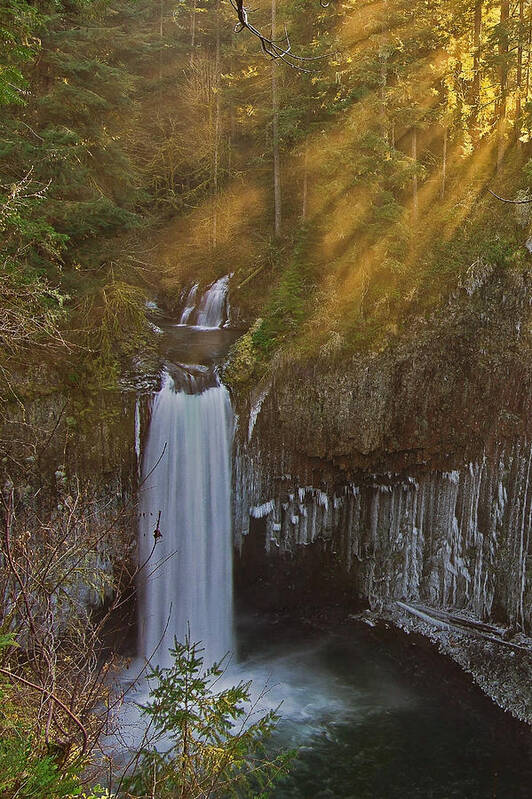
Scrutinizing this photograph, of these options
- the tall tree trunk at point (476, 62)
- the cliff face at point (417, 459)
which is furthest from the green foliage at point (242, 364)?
the tall tree trunk at point (476, 62)

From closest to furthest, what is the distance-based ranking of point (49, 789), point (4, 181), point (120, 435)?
point (49, 789), point (4, 181), point (120, 435)

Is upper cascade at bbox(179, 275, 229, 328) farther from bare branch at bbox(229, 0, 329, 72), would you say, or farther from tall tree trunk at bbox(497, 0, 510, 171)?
bare branch at bbox(229, 0, 329, 72)

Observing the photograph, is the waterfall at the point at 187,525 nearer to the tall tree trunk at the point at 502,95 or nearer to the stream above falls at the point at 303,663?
the stream above falls at the point at 303,663

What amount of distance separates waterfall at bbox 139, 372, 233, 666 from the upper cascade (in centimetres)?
574

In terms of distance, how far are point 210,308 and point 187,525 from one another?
29.2 ft

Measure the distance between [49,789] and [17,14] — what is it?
10340 millimetres

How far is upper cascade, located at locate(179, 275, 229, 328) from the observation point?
18.9 m

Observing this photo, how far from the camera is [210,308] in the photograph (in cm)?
1931

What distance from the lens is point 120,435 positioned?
42.3 feet

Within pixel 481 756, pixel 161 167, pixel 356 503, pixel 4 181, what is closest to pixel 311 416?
pixel 356 503

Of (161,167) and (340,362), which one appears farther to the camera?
(161,167)

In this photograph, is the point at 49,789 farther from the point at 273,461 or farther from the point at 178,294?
the point at 178,294

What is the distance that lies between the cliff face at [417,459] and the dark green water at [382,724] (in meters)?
1.88

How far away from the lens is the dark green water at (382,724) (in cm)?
897
